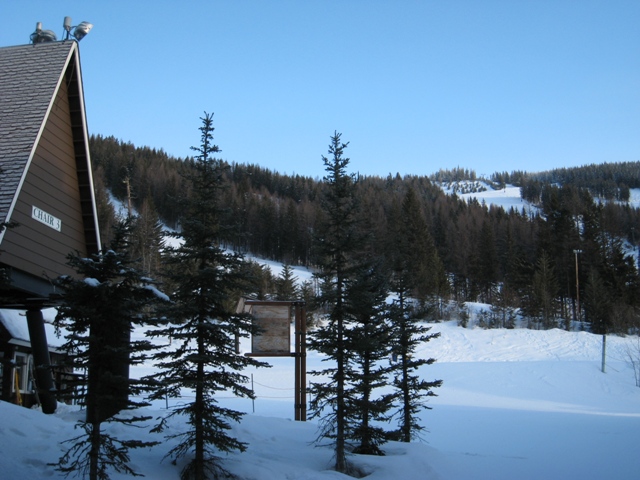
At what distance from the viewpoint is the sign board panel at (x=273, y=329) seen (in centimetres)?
1531

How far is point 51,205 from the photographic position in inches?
478

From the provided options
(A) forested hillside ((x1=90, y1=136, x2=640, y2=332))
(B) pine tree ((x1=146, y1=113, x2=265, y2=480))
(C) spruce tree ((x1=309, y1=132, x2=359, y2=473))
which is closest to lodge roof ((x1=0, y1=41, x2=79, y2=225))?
(B) pine tree ((x1=146, y1=113, x2=265, y2=480))

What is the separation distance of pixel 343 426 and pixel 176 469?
154 inches

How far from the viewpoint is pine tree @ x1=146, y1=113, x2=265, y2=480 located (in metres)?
9.70

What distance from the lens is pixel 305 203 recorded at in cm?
10150

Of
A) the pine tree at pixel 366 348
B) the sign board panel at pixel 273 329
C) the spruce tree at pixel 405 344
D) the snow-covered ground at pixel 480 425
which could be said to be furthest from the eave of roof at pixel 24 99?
the spruce tree at pixel 405 344

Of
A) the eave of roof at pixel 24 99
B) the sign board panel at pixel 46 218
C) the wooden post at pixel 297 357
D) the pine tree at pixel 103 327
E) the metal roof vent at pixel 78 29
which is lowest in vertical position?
the wooden post at pixel 297 357

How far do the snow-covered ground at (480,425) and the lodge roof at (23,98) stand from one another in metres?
4.63

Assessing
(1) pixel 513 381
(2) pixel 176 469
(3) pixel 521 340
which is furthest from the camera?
(3) pixel 521 340

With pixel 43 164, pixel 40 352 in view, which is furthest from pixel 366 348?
pixel 43 164

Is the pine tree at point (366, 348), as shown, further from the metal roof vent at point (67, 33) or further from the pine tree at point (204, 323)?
the metal roof vent at point (67, 33)

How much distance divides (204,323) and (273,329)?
564 centimetres

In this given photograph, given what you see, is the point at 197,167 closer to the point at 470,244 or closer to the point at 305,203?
the point at 470,244

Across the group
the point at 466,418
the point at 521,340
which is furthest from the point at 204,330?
the point at 521,340
